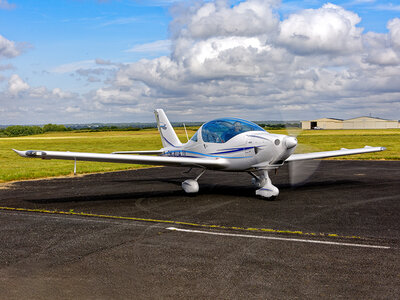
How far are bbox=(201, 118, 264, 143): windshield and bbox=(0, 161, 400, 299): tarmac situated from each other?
197 cm

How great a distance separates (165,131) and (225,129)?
5351 mm

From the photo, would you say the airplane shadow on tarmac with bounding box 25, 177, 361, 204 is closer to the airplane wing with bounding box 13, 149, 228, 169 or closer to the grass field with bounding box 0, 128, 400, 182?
the airplane wing with bounding box 13, 149, 228, 169

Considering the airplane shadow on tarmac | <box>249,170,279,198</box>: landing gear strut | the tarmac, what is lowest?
the airplane shadow on tarmac

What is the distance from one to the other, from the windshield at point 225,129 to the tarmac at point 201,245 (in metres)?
1.97

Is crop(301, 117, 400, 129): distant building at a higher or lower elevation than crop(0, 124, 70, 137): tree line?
lower

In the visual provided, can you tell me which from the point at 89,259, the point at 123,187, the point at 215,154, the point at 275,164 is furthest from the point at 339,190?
the point at 89,259

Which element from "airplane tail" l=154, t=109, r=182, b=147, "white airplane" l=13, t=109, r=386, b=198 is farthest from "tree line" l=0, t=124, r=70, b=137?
"white airplane" l=13, t=109, r=386, b=198

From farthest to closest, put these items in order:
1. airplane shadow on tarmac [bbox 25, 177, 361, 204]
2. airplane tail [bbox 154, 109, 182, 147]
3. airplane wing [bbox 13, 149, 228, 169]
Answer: airplane tail [bbox 154, 109, 182, 147]
airplane shadow on tarmac [bbox 25, 177, 361, 204]
airplane wing [bbox 13, 149, 228, 169]

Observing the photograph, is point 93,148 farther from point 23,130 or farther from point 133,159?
point 23,130

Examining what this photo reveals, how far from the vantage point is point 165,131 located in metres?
17.9

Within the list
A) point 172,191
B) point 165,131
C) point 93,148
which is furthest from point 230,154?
point 93,148

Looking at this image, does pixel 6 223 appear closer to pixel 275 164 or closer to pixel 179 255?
pixel 179 255

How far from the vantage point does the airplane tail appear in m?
17.4

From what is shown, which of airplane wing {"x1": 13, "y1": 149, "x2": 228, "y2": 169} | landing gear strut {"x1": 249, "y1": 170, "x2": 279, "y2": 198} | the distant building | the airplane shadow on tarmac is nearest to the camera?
airplane wing {"x1": 13, "y1": 149, "x2": 228, "y2": 169}
